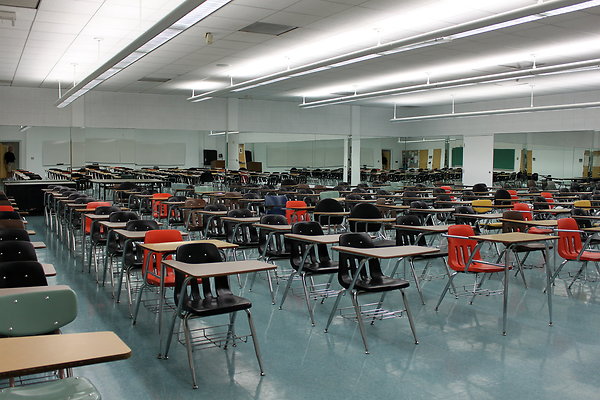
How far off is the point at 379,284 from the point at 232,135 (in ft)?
50.5

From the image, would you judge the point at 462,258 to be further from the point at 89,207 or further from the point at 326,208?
the point at 89,207

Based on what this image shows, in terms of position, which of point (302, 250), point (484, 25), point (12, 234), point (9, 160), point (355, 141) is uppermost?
point (484, 25)

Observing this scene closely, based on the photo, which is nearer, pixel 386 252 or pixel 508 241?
pixel 386 252

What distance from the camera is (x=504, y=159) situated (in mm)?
20234

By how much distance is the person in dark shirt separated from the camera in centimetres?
1604

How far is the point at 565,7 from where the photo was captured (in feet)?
20.3

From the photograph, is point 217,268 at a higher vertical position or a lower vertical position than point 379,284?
higher

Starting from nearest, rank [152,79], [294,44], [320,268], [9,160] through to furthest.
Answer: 1. [320,268]
2. [294,44]
3. [152,79]
4. [9,160]

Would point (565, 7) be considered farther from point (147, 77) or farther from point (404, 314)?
point (147, 77)

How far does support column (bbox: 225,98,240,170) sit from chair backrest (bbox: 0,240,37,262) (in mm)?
14832

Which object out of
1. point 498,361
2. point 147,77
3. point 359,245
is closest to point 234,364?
point 359,245

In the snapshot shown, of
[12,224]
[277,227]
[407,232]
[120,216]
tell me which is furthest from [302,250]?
[12,224]

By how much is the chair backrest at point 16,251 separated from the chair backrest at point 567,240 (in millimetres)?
5794

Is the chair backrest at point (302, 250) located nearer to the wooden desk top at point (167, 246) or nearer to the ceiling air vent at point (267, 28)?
the wooden desk top at point (167, 246)
